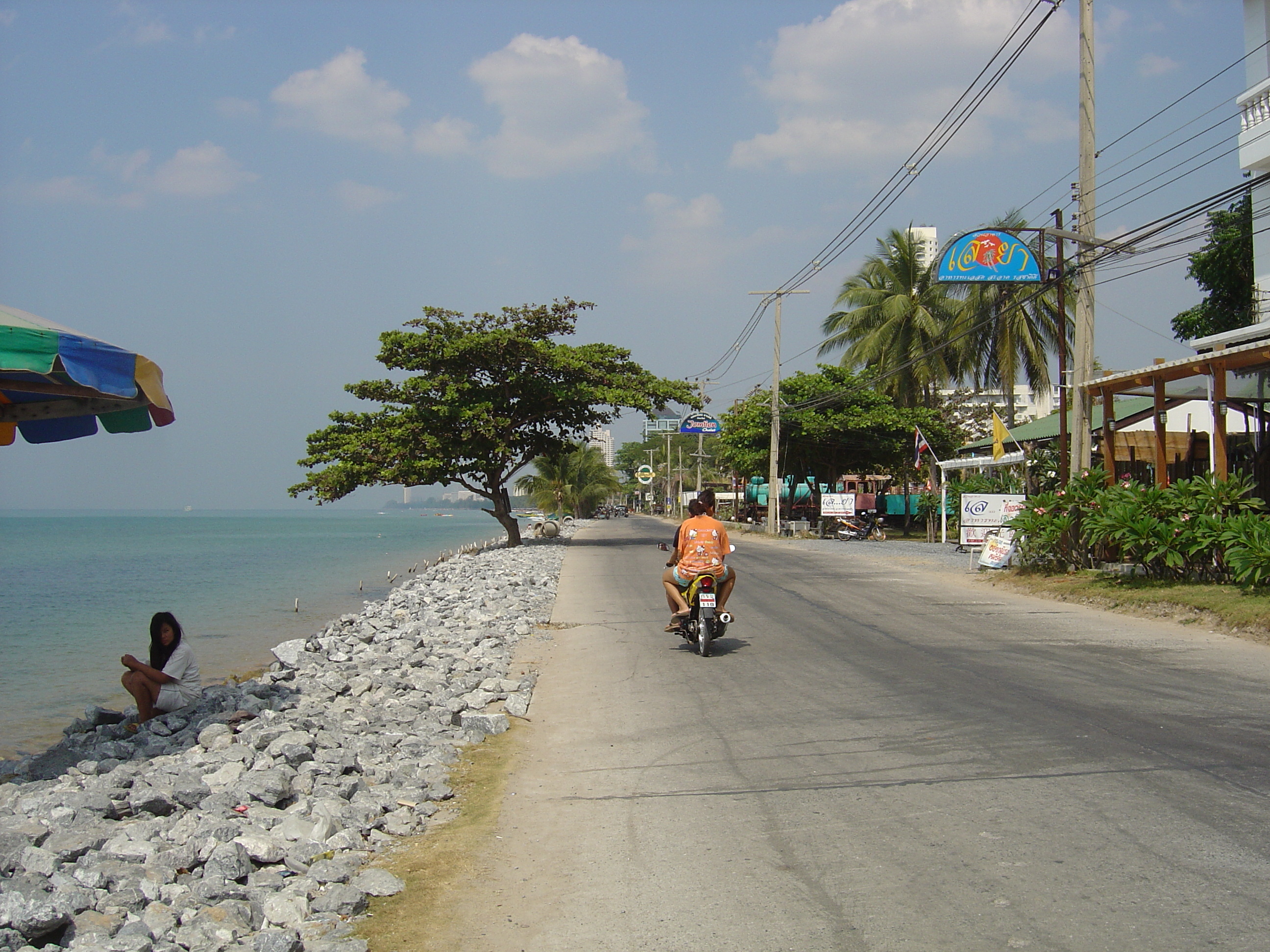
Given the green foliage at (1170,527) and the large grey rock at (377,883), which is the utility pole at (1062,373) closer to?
the green foliage at (1170,527)

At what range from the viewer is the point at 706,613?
33.9 feet

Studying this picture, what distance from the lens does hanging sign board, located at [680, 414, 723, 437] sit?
142 ft

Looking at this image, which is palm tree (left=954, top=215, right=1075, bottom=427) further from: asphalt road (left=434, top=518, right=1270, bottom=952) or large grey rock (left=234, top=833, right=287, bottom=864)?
large grey rock (left=234, top=833, right=287, bottom=864)

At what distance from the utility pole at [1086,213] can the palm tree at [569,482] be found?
48.0m

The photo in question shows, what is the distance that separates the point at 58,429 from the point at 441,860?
16.0ft

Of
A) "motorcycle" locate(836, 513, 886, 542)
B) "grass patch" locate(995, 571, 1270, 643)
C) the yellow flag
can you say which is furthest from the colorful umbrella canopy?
"motorcycle" locate(836, 513, 886, 542)

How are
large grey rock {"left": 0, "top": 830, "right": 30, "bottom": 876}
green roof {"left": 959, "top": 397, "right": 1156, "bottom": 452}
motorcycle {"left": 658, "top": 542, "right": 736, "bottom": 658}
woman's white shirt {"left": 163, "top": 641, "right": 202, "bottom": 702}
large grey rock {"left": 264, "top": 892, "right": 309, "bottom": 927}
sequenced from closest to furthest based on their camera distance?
large grey rock {"left": 264, "top": 892, "right": 309, "bottom": 927}, large grey rock {"left": 0, "top": 830, "right": 30, "bottom": 876}, woman's white shirt {"left": 163, "top": 641, "right": 202, "bottom": 702}, motorcycle {"left": 658, "top": 542, "right": 736, "bottom": 658}, green roof {"left": 959, "top": 397, "right": 1156, "bottom": 452}

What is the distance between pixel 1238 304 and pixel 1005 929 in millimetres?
33386

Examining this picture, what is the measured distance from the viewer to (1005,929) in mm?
3734

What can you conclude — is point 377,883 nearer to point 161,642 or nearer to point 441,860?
point 441,860

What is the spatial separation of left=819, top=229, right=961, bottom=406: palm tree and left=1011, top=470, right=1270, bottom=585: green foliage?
22156 millimetres

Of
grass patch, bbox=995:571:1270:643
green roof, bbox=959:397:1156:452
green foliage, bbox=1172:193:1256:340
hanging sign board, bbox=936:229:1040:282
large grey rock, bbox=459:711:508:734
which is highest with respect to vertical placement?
green foliage, bbox=1172:193:1256:340

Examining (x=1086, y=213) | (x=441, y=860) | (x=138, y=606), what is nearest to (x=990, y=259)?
(x=1086, y=213)

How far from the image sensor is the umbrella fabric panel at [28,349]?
5273 mm
